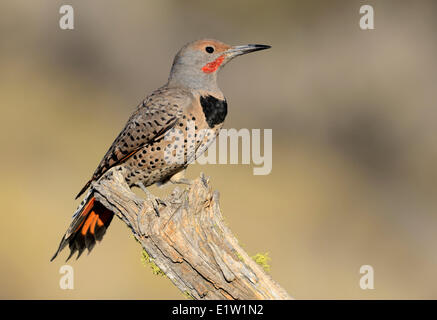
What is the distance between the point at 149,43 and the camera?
948 cm

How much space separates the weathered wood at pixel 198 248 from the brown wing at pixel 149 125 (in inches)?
39.4

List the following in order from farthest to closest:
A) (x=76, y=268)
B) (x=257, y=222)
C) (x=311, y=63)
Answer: (x=311, y=63) < (x=257, y=222) < (x=76, y=268)

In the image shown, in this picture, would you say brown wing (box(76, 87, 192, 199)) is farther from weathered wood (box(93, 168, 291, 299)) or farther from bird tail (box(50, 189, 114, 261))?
weathered wood (box(93, 168, 291, 299))

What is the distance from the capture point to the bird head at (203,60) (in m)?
4.43

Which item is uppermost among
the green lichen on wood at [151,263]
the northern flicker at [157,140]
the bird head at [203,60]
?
the bird head at [203,60]

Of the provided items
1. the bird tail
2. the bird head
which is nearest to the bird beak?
the bird head

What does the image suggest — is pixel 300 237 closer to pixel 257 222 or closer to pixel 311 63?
pixel 257 222

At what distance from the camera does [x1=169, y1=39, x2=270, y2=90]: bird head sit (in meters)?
4.43

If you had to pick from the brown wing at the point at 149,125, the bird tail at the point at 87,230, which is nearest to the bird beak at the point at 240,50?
the brown wing at the point at 149,125

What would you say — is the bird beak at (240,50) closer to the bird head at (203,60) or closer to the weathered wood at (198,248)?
the bird head at (203,60)

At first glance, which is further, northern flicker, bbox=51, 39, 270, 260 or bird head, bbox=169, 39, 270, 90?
bird head, bbox=169, 39, 270, 90

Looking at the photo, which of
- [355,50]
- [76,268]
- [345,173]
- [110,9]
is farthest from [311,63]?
[76,268]

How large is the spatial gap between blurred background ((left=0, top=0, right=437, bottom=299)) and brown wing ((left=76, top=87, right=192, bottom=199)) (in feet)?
9.47

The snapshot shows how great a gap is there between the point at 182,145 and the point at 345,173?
535 cm
